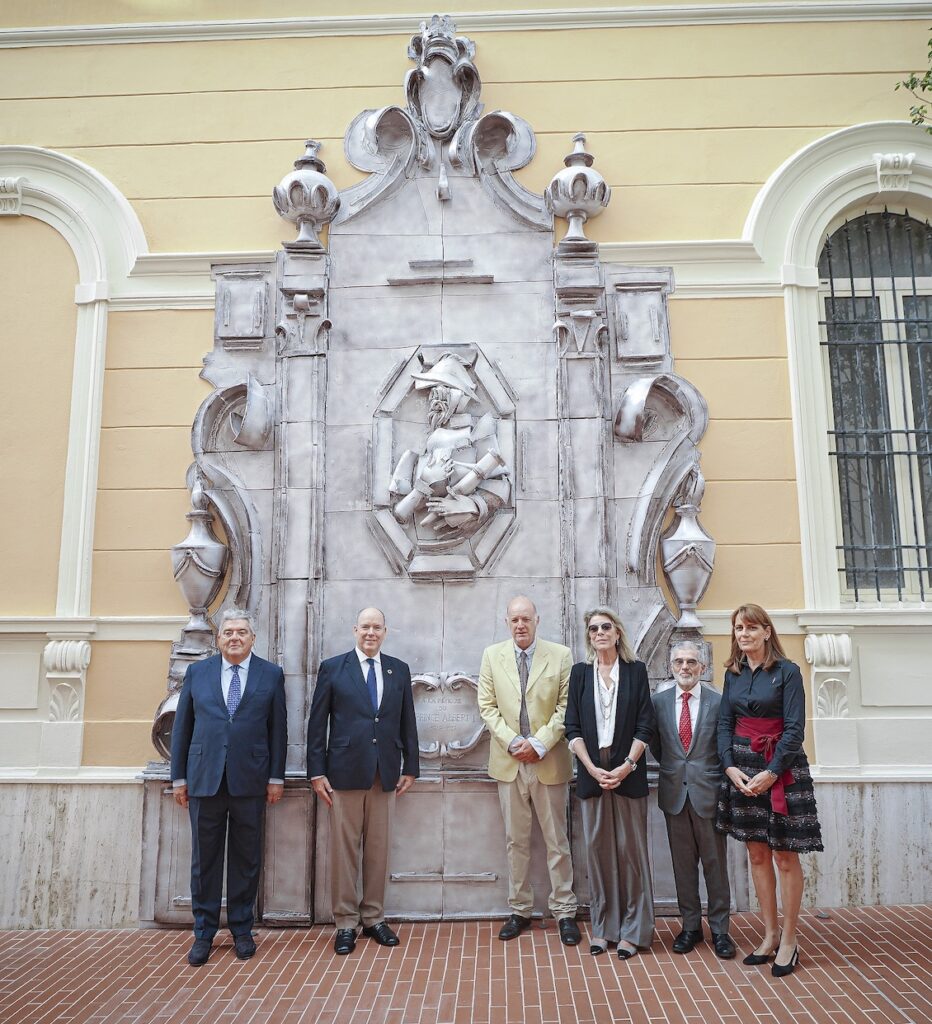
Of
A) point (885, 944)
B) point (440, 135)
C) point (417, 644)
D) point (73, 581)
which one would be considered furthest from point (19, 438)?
point (885, 944)

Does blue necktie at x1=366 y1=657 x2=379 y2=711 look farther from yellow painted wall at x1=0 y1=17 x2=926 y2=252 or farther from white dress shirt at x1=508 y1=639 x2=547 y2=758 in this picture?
yellow painted wall at x1=0 y1=17 x2=926 y2=252

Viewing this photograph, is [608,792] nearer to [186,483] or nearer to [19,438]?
[186,483]

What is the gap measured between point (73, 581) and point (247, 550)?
119 cm

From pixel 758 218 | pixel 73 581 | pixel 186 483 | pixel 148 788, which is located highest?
pixel 758 218

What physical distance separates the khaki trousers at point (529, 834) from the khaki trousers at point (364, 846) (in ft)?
2.27

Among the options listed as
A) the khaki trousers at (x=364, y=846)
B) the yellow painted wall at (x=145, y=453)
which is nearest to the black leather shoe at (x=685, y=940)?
the khaki trousers at (x=364, y=846)

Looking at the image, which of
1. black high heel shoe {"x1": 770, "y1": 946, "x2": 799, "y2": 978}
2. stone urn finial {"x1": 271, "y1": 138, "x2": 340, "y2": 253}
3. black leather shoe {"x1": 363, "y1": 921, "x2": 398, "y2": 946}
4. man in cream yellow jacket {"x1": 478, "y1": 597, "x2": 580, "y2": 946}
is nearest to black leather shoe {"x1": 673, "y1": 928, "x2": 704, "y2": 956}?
black high heel shoe {"x1": 770, "y1": 946, "x2": 799, "y2": 978}

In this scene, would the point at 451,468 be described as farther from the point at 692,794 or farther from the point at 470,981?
the point at 470,981

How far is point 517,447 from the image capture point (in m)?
5.51

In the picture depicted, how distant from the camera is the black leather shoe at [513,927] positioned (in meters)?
4.59

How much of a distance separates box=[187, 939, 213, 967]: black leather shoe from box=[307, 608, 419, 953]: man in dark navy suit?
2.18ft

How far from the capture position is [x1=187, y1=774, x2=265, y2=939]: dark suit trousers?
14.8 feet

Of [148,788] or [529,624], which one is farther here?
[148,788]

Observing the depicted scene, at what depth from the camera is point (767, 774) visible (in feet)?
13.2
